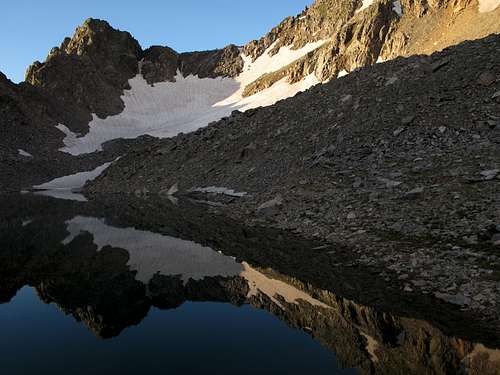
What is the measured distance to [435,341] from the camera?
322 inches

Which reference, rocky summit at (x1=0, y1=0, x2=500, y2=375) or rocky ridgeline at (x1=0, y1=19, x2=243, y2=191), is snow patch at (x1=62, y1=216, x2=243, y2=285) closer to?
rocky summit at (x1=0, y1=0, x2=500, y2=375)

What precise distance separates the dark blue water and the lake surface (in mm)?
25

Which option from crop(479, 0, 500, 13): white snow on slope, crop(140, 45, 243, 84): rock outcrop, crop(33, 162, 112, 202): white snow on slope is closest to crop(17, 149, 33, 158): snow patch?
crop(33, 162, 112, 202): white snow on slope

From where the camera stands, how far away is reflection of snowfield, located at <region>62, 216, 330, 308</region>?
1224 cm

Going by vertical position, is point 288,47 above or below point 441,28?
above

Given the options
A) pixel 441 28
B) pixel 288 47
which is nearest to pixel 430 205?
pixel 441 28

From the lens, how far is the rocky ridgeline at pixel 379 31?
68.5 meters

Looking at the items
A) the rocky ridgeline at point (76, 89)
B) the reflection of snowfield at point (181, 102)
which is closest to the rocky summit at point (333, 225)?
the rocky ridgeline at point (76, 89)

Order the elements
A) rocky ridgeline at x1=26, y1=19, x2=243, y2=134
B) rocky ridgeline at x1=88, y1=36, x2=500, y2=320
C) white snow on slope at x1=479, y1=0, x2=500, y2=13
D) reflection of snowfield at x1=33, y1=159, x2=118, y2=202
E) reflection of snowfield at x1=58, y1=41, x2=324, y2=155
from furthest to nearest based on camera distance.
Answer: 1. rocky ridgeline at x1=26, y1=19, x2=243, y2=134
2. reflection of snowfield at x1=58, y1=41, x2=324, y2=155
3. reflection of snowfield at x1=33, y1=159, x2=118, y2=202
4. white snow on slope at x1=479, y1=0, x2=500, y2=13
5. rocky ridgeline at x1=88, y1=36, x2=500, y2=320

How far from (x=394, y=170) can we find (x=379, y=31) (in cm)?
7282

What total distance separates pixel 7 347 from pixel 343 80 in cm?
3630

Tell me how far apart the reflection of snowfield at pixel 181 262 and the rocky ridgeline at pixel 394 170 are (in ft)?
11.2

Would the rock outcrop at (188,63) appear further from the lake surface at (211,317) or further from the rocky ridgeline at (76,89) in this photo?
the lake surface at (211,317)

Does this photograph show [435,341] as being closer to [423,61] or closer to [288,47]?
[423,61]
